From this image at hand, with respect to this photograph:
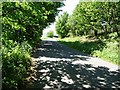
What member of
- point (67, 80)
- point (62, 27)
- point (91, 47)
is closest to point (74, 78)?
point (67, 80)

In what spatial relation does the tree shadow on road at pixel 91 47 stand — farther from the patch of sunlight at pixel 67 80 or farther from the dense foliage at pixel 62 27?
the dense foliage at pixel 62 27

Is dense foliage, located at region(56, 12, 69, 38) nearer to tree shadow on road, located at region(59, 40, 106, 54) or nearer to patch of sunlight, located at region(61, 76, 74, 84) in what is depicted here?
tree shadow on road, located at region(59, 40, 106, 54)

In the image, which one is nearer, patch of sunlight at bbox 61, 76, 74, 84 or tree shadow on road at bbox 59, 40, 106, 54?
patch of sunlight at bbox 61, 76, 74, 84

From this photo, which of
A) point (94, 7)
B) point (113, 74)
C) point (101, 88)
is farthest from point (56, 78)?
point (94, 7)

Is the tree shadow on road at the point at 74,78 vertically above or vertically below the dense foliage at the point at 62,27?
below

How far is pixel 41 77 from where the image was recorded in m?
11.2

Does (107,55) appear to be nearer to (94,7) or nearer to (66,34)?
(94,7)

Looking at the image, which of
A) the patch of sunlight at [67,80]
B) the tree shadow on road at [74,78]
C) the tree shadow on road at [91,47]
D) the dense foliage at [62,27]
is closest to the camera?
the tree shadow on road at [74,78]

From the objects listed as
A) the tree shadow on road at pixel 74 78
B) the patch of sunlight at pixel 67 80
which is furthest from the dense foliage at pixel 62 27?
the patch of sunlight at pixel 67 80

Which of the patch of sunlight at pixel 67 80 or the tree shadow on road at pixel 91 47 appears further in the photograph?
the tree shadow on road at pixel 91 47

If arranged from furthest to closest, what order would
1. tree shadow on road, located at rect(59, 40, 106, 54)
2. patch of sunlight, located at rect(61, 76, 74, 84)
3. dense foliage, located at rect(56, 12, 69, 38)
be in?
1. dense foliage, located at rect(56, 12, 69, 38)
2. tree shadow on road, located at rect(59, 40, 106, 54)
3. patch of sunlight, located at rect(61, 76, 74, 84)

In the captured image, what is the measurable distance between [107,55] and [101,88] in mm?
9253

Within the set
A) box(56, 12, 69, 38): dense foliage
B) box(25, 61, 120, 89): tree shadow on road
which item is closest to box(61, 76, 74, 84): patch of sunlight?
box(25, 61, 120, 89): tree shadow on road

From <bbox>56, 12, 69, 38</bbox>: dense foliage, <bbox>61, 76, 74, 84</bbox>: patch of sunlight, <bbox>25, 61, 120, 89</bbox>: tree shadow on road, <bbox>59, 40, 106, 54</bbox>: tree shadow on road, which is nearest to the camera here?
<bbox>25, 61, 120, 89</bbox>: tree shadow on road
